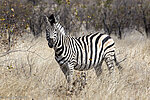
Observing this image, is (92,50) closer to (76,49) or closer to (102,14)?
(76,49)

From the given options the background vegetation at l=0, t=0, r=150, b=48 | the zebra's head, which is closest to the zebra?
the zebra's head

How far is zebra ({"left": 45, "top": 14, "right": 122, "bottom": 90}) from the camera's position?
178 inches

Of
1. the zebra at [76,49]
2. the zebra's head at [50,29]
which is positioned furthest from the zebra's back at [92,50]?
the zebra's head at [50,29]

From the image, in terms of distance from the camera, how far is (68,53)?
4.83m

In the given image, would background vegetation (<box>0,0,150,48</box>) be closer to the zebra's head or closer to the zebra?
the zebra

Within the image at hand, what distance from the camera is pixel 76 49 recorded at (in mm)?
5137

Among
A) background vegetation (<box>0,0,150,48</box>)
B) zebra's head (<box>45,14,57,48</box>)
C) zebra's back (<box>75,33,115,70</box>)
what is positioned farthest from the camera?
background vegetation (<box>0,0,150,48</box>)

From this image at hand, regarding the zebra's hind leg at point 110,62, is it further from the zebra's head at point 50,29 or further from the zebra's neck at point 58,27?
the zebra's head at point 50,29

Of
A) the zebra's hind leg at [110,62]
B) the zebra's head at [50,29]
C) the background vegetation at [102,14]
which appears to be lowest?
the zebra's hind leg at [110,62]

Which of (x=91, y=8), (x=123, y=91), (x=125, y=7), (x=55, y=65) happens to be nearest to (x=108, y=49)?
(x=55, y=65)

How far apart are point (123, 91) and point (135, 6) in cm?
1229

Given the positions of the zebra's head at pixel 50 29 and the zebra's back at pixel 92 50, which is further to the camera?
the zebra's back at pixel 92 50

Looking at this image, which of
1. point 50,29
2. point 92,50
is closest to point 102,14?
point 92,50

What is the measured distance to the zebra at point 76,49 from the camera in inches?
178
